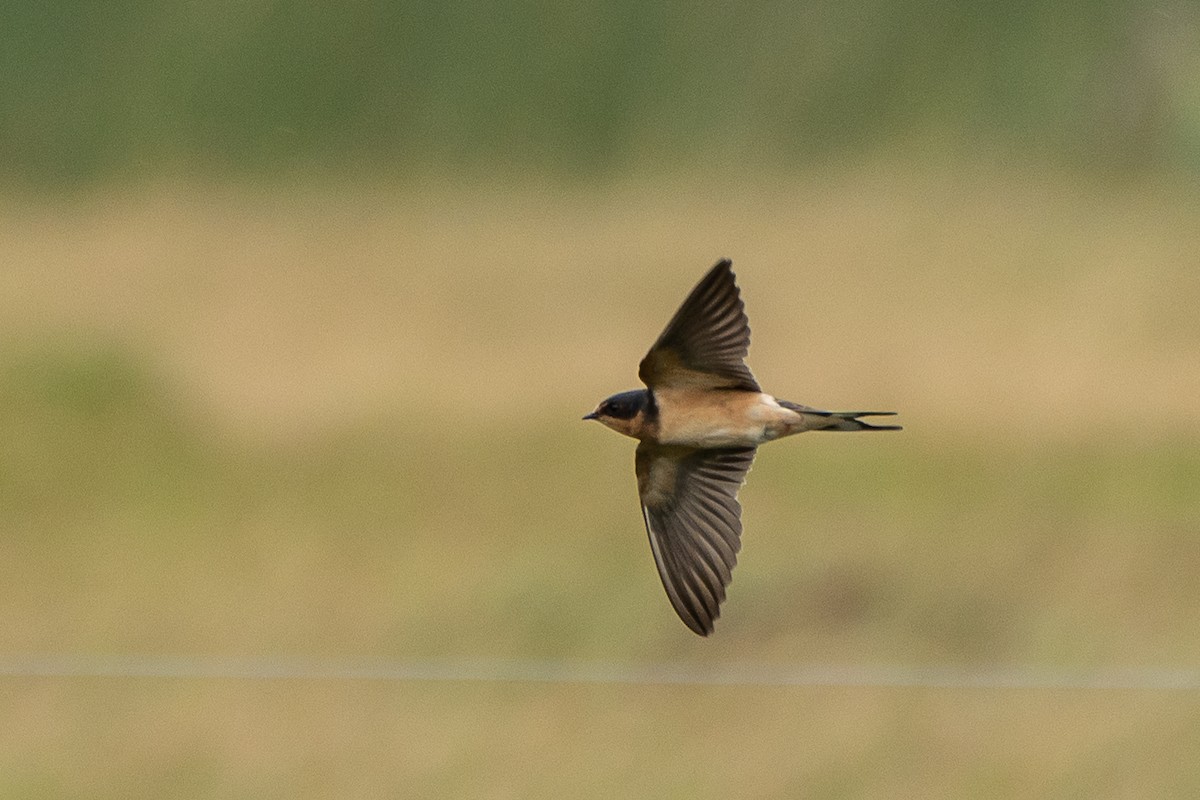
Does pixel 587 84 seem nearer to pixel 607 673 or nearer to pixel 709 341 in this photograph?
pixel 607 673

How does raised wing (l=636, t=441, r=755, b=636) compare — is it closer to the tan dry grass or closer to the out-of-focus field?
the out-of-focus field

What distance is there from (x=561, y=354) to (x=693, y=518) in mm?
8097

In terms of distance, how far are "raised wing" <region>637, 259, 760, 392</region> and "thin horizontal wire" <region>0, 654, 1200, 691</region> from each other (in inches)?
277

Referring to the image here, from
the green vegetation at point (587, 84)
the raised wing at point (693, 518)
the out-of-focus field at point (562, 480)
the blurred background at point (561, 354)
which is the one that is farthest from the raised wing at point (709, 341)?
the green vegetation at point (587, 84)

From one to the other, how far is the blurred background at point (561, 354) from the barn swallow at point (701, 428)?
267 inches

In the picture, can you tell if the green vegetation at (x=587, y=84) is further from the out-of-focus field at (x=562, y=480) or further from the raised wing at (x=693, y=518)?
the raised wing at (x=693, y=518)

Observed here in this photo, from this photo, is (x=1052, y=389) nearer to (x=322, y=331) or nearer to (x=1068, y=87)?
(x=1068, y=87)

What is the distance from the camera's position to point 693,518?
6.89ft

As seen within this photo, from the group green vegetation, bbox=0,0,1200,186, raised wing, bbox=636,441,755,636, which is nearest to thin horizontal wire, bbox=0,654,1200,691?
green vegetation, bbox=0,0,1200,186

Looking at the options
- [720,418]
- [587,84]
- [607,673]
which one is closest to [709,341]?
[720,418]

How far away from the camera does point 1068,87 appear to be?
35.8ft

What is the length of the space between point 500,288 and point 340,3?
1.39 meters

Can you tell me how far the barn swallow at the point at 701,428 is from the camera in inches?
75.0

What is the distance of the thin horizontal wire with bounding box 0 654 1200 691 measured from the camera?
9078 millimetres
